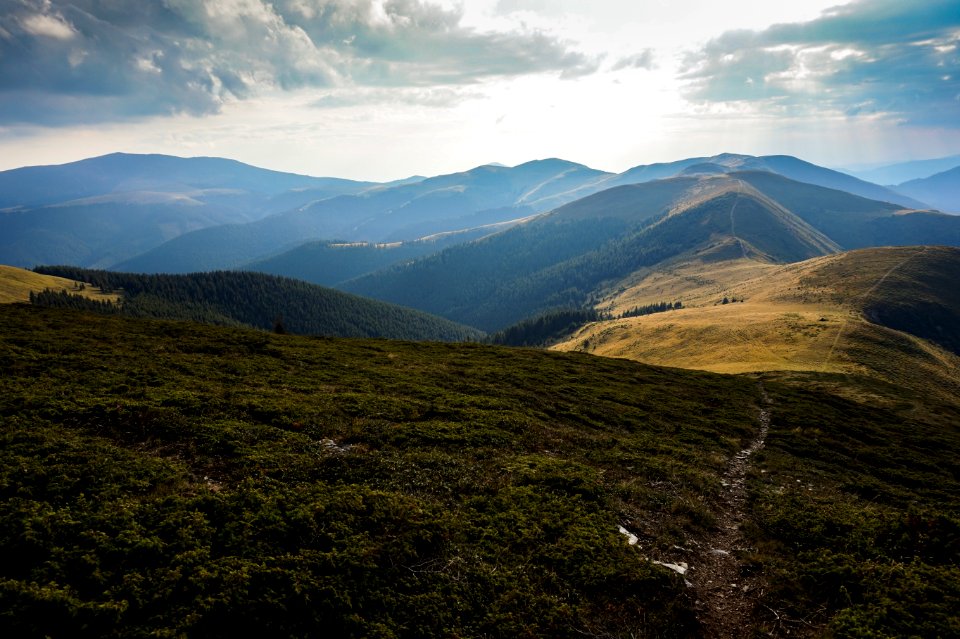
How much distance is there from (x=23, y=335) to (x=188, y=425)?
28558mm

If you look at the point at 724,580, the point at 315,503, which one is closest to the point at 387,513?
the point at 315,503

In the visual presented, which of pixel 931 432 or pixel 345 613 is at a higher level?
pixel 345 613

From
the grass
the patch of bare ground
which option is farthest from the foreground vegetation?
the patch of bare ground

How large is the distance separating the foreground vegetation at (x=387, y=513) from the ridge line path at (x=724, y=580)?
1.62 feet

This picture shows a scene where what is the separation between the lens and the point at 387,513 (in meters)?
18.2

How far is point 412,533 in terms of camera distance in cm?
1711

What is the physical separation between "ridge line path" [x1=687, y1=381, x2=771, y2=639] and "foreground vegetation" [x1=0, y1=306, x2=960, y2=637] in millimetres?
493

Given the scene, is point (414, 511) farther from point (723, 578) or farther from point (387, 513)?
point (723, 578)

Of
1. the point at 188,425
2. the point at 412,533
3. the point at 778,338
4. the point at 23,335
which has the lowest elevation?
the point at 778,338

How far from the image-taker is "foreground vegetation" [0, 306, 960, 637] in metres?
13.4

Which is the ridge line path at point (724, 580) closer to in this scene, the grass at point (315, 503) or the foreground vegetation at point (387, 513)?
the foreground vegetation at point (387, 513)

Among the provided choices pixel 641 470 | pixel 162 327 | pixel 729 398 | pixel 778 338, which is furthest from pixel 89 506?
pixel 778 338

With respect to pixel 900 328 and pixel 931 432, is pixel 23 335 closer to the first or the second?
pixel 931 432

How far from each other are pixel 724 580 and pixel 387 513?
534 inches
